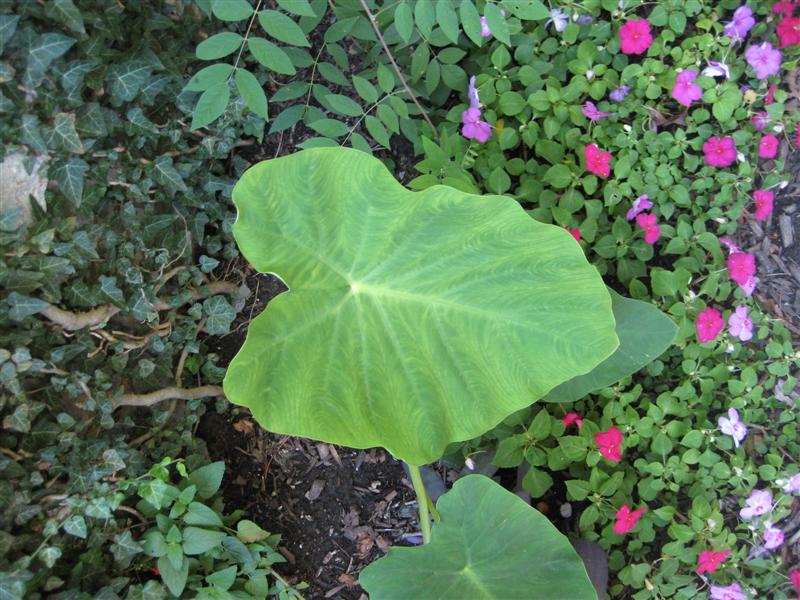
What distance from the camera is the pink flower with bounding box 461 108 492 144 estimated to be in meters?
1.56

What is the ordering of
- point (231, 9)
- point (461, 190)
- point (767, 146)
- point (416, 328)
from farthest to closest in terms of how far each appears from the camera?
point (767, 146)
point (461, 190)
point (231, 9)
point (416, 328)

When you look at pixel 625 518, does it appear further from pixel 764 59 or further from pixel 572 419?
pixel 764 59

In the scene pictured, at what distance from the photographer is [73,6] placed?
125 centimetres

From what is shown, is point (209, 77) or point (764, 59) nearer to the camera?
point (209, 77)

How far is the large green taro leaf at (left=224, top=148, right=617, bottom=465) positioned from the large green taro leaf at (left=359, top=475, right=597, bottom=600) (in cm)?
15

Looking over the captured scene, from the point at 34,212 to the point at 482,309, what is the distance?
3.26ft

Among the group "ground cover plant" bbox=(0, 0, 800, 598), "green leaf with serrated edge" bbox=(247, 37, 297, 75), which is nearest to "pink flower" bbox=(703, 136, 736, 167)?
"ground cover plant" bbox=(0, 0, 800, 598)

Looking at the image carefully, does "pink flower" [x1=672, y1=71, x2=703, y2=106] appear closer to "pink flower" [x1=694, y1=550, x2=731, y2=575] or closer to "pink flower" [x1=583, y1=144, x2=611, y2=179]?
"pink flower" [x1=583, y1=144, x2=611, y2=179]

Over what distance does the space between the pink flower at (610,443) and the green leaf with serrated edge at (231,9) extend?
114 cm

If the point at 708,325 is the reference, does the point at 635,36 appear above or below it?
above

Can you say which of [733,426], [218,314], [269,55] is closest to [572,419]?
[733,426]

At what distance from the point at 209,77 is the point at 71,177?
15.1 inches

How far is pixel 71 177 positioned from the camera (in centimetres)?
138

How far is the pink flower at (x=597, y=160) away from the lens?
1.51 metres
